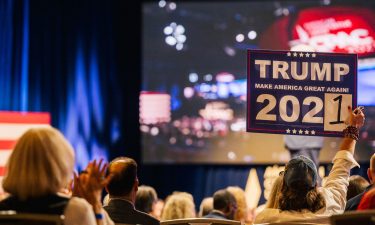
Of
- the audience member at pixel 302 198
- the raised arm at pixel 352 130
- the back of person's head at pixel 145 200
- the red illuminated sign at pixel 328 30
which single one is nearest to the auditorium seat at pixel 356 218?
the audience member at pixel 302 198

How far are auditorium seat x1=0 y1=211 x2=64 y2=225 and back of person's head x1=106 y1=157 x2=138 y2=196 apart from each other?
3.02ft

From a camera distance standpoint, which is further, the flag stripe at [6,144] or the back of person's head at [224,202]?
the flag stripe at [6,144]

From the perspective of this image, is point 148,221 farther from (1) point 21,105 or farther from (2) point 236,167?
(2) point 236,167

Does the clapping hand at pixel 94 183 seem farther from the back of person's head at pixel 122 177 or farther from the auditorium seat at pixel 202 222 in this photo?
the back of person's head at pixel 122 177

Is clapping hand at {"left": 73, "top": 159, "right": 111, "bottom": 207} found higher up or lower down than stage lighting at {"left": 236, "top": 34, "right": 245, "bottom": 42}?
lower down

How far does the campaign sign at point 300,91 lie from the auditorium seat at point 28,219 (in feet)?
5.87

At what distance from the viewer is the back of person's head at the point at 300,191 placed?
3.32 meters

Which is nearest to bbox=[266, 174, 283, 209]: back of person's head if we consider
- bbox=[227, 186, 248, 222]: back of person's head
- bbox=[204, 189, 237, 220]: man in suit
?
bbox=[204, 189, 237, 220]: man in suit

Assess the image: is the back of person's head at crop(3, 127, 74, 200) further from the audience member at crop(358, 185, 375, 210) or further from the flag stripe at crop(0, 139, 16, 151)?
the flag stripe at crop(0, 139, 16, 151)

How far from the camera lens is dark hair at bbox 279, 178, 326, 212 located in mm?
3322

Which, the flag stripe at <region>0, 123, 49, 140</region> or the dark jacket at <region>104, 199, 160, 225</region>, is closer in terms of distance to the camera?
the dark jacket at <region>104, 199, 160, 225</region>

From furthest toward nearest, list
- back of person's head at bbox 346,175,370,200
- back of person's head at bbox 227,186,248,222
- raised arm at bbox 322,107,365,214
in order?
back of person's head at bbox 227,186,248,222
back of person's head at bbox 346,175,370,200
raised arm at bbox 322,107,365,214

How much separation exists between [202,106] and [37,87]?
2312 mm

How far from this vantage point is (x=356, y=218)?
8.00 feet
